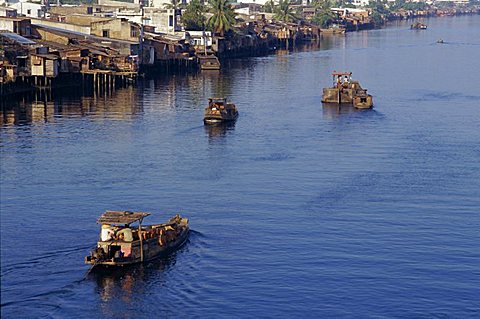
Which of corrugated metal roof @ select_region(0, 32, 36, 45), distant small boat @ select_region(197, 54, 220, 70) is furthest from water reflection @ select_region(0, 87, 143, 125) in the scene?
distant small boat @ select_region(197, 54, 220, 70)

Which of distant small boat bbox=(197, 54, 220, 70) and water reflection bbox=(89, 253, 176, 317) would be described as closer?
water reflection bbox=(89, 253, 176, 317)

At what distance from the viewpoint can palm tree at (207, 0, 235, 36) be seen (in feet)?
447

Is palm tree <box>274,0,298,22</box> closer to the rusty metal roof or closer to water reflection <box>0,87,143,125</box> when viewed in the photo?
water reflection <box>0,87,143,125</box>

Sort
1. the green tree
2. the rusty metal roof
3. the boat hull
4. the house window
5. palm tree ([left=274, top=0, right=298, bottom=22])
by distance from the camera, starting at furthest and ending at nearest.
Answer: palm tree ([left=274, top=0, right=298, bottom=22]) < the green tree < the house window < the rusty metal roof < the boat hull

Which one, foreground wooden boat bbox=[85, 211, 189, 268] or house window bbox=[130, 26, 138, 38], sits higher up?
house window bbox=[130, 26, 138, 38]

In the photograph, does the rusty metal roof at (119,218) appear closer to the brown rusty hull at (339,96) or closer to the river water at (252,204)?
the river water at (252,204)

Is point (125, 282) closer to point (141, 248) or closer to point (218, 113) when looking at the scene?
point (141, 248)

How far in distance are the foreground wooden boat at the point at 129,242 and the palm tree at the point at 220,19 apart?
96.5 metres

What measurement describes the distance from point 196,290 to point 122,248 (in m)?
3.62

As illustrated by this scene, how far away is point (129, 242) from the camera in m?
39.3

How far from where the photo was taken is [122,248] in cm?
3919

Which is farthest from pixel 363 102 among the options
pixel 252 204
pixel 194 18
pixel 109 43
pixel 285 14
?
pixel 285 14

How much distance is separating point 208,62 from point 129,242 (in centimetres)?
8109

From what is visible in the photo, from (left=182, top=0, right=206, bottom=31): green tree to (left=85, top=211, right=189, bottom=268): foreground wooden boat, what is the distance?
315 feet
